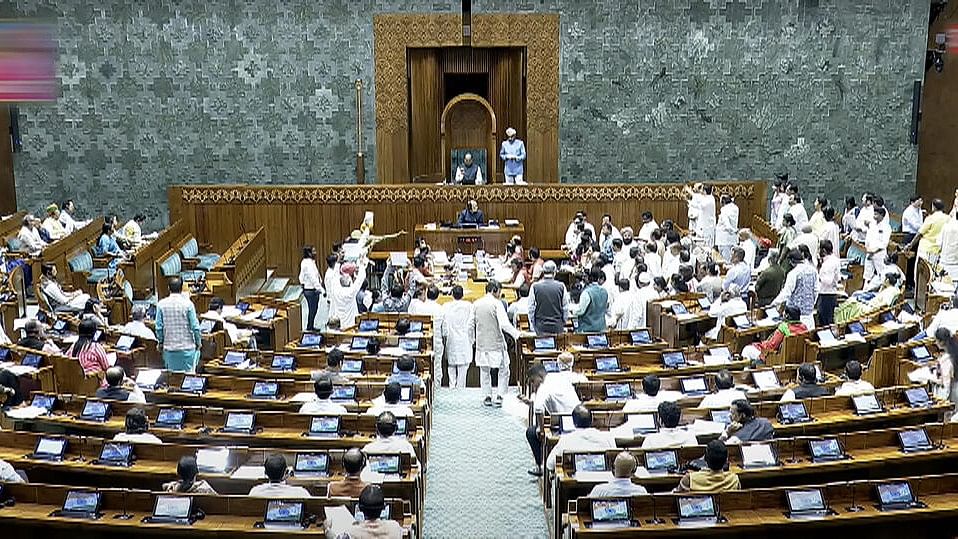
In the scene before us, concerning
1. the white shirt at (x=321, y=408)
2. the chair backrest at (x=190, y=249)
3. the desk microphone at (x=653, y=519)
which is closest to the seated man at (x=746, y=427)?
the desk microphone at (x=653, y=519)

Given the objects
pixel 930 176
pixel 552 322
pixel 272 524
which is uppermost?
pixel 930 176

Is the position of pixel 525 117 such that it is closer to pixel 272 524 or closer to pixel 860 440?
pixel 860 440

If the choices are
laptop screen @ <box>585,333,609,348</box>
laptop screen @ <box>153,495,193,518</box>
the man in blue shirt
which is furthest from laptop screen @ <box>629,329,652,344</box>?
laptop screen @ <box>153,495,193,518</box>

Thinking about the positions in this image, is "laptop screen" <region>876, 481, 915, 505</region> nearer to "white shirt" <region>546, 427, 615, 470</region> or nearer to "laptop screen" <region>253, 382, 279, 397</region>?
"white shirt" <region>546, 427, 615, 470</region>

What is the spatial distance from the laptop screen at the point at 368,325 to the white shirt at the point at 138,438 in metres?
3.47

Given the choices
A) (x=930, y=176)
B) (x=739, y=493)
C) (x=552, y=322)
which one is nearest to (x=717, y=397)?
(x=739, y=493)

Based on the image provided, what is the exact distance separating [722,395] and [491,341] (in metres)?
3.18

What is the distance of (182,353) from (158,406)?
2260mm

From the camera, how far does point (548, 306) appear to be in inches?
437

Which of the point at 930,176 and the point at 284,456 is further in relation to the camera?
the point at 930,176

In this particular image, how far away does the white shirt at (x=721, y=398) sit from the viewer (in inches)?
323

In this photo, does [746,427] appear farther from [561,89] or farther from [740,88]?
[740,88]

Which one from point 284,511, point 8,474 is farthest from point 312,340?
point 284,511

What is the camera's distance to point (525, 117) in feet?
62.2
